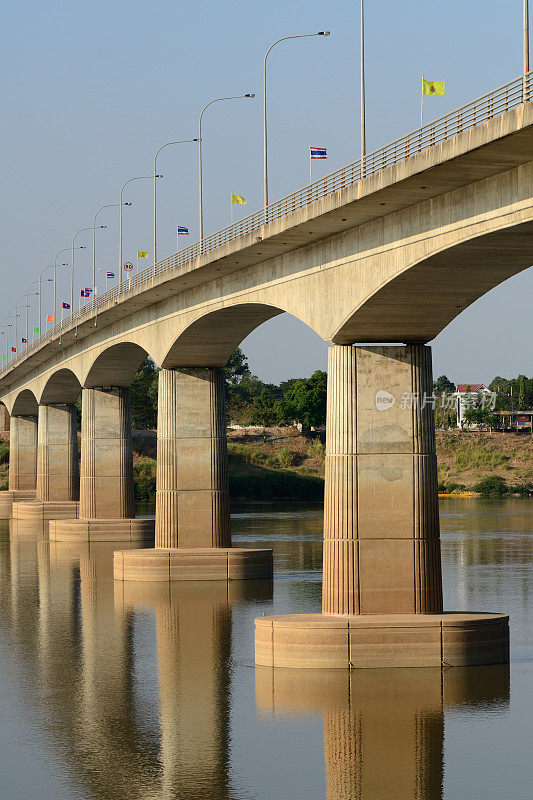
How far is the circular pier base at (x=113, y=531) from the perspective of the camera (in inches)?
3007

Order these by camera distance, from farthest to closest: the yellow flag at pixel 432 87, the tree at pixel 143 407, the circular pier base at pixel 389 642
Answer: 1. the tree at pixel 143 407
2. the circular pier base at pixel 389 642
3. the yellow flag at pixel 432 87

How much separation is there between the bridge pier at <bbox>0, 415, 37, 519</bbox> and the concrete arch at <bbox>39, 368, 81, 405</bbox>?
1476 cm

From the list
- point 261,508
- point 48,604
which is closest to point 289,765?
point 48,604

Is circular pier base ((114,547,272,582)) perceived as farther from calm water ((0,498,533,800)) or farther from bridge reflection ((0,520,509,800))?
bridge reflection ((0,520,509,800))

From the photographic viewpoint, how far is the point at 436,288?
34562 millimetres

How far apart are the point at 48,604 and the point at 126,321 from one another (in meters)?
21.7

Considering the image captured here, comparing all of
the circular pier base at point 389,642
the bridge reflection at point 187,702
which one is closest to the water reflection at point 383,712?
the bridge reflection at point 187,702

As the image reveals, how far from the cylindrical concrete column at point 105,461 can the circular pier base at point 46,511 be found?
16830mm

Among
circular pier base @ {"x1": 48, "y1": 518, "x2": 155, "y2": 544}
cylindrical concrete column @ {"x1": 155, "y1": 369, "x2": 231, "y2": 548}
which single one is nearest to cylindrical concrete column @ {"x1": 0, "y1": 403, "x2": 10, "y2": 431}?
circular pier base @ {"x1": 48, "y1": 518, "x2": 155, "y2": 544}

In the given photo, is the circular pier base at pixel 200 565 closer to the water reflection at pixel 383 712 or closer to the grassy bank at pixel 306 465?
the water reflection at pixel 383 712

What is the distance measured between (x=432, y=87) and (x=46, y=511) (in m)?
69.8

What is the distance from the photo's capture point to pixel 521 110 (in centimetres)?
2534

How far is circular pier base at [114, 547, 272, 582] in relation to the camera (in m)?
55.5

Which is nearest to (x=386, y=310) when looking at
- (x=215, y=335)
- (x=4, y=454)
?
(x=215, y=335)
